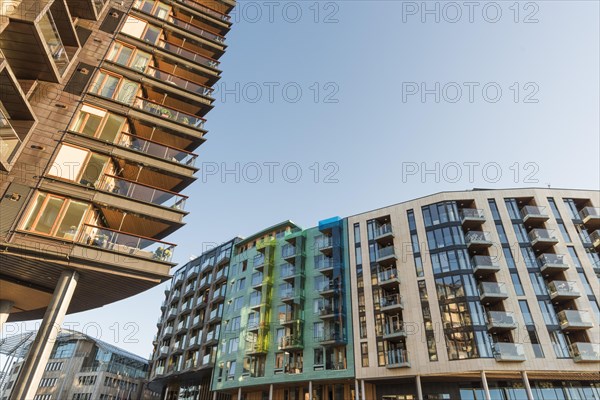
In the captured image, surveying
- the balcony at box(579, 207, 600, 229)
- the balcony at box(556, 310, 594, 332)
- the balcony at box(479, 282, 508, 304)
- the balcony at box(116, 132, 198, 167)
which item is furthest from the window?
the balcony at box(579, 207, 600, 229)

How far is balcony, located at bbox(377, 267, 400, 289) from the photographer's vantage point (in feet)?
132

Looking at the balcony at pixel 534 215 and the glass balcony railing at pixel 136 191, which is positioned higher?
the balcony at pixel 534 215

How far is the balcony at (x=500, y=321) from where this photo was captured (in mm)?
34406

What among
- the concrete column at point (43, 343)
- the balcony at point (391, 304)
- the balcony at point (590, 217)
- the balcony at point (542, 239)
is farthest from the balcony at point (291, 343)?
the balcony at point (590, 217)

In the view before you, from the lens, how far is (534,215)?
1587 inches

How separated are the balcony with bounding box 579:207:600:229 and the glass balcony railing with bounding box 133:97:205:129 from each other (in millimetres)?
41316

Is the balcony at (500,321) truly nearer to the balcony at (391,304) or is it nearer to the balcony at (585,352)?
the balcony at (585,352)

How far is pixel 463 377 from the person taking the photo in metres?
35.3

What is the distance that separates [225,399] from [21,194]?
43.5 m

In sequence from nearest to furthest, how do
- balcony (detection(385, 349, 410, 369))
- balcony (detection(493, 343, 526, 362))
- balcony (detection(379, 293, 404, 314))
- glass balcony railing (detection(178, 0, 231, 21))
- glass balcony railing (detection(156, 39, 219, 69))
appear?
glass balcony railing (detection(156, 39, 219, 69)) < glass balcony railing (detection(178, 0, 231, 21)) < balcony (detection(493, 343, 526, 362)) < balcony (detection(385, 349, 410, 369)) < balcony (detection(379, 293, 404, 314))

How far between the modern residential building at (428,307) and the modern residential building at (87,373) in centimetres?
5320

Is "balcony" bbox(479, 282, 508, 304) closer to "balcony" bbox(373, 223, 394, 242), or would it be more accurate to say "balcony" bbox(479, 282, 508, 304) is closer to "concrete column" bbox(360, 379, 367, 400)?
"balcony" bbox(373, 223, 394, 242)

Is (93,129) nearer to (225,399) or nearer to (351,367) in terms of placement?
(351,367)

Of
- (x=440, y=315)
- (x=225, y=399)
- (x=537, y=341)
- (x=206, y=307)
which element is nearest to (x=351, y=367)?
(x=440, y=315)
